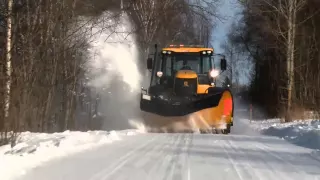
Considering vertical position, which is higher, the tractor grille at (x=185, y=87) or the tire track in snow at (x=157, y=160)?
the tractor grille at (x=185, y=87)

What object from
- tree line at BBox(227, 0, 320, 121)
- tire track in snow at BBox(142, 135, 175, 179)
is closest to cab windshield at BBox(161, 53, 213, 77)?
tree line at BBox(227, 0, 320, 121)

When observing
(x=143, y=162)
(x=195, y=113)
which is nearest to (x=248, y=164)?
(x=143, y=162)

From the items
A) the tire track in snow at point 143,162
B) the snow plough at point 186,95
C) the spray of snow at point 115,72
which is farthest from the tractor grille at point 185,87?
the spray of snow at point 115,72

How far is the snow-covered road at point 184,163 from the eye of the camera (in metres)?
8.08

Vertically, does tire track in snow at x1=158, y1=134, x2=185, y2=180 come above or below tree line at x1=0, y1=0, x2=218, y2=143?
below

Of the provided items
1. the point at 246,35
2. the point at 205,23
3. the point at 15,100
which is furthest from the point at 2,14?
the point at 246,35

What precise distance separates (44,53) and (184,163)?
10.6 metres

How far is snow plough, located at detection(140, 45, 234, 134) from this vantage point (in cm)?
1777

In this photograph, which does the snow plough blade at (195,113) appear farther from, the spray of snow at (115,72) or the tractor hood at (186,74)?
the spray of snow at (115,72)

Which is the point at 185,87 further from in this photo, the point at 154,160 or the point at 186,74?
the point at 154,160

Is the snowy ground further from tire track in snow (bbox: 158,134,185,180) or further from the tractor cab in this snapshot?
the tractor cab

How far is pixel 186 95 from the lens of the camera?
1869 cm

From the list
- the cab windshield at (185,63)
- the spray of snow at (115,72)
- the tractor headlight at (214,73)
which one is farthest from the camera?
the spray of snow at (115,72)

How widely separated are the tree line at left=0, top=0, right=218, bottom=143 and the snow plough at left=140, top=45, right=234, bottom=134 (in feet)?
8.83
